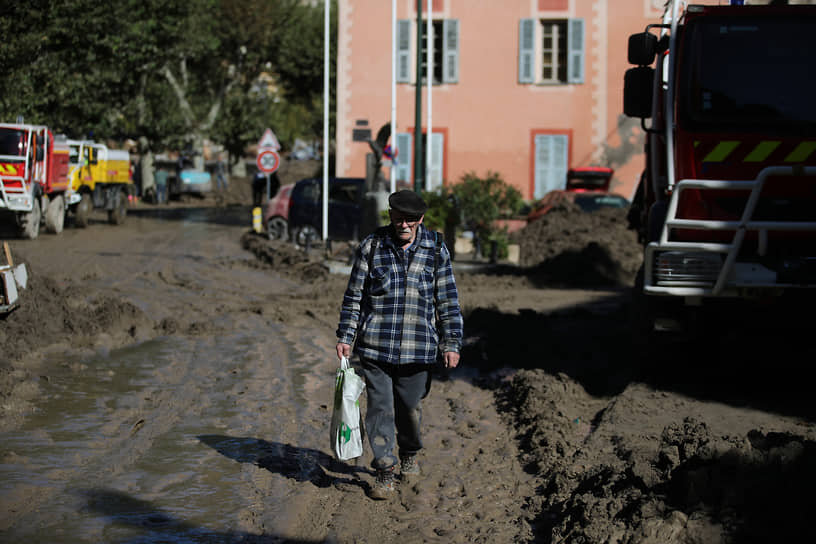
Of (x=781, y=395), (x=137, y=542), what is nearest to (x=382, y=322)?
(x=137, y=542)

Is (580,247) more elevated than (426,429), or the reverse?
(580,247)

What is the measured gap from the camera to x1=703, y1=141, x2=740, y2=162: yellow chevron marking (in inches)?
348

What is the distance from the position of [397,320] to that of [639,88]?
15.1ft

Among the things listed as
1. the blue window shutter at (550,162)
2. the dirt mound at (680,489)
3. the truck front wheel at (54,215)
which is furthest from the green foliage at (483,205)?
the dirt mound at (680,489)

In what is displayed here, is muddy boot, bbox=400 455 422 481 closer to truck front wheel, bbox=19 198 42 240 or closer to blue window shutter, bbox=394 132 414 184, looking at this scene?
truck front wheel, bbox=19 198 42 240

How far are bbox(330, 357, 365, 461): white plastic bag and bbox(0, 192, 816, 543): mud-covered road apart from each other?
288mm

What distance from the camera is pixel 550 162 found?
32531mm

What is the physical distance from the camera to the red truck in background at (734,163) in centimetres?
833

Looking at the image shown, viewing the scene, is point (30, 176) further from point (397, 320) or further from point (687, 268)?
point (397, 320)

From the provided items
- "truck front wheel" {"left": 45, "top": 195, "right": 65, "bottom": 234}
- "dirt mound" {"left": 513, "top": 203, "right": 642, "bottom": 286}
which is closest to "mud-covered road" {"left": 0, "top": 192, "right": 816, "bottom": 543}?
"dirt mound" {"left": 513, "top": 203, "right": 642, "bottom": 286}

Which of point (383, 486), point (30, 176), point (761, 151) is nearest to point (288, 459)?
point (383, 486)

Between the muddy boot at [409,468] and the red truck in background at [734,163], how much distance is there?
2.83 metres

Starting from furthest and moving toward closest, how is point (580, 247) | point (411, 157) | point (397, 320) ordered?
point (411, 157)
point (580, 247)
point (397, 320)

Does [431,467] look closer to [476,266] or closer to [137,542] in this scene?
[137,542]
